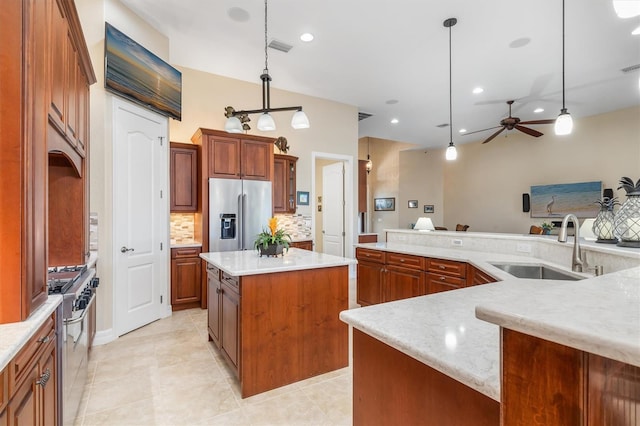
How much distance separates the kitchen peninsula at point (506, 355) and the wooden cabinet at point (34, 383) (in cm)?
113

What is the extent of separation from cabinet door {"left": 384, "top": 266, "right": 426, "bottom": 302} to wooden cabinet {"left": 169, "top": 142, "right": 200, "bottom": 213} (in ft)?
9.40

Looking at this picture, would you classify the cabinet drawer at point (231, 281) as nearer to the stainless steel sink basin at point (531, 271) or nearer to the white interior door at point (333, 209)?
the stainless steel sink basin at point (531, 271)

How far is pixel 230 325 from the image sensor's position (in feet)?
7.98

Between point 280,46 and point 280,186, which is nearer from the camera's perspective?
point 280,46

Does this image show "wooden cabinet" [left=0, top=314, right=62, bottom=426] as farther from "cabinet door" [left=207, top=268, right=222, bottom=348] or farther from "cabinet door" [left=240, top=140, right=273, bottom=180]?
"cabinet door" [left=240, top=140, right=273, bottom=180]

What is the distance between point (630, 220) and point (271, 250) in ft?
8.37

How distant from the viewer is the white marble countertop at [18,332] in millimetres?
931

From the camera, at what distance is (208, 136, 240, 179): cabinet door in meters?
4.23

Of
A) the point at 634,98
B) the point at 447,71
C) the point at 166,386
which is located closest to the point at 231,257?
the point at 166,386

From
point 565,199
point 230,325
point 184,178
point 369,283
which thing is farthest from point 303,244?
point 565,199

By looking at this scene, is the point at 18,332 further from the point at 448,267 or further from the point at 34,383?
the point at 448,267

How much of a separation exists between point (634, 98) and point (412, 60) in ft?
15.3

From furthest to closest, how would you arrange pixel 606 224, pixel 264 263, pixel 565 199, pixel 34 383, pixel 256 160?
pixel 565 199
pixel 256 160
pixel 264 263
pixel 606 224
pixel 34 383

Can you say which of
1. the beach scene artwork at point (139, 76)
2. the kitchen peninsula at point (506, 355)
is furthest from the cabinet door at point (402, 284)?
the beach scene artwork at point (139, 76)
